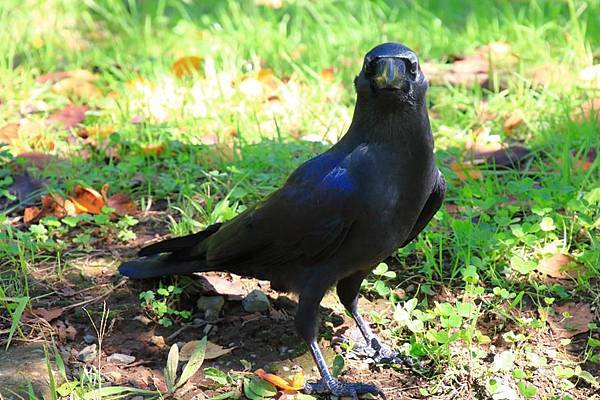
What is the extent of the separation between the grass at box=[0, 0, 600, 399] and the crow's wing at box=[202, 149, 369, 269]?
0.46m

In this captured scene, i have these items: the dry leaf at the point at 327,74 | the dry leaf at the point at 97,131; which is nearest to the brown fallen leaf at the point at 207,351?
the dry leaf at the point at 97,131

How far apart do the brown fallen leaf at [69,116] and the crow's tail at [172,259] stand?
1587 mm

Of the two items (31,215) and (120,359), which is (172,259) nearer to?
(120,359)

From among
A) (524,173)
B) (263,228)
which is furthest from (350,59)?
(263,228)

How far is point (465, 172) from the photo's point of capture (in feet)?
12.6

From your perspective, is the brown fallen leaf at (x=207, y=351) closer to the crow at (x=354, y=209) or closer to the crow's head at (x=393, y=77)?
the crow at (x=354, y=209)

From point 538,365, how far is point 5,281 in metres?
2.00

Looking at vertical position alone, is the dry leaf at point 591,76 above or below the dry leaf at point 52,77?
above

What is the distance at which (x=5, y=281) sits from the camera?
3.27 meters

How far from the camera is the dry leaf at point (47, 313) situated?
3.10 metres

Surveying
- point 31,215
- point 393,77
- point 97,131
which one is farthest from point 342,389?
point 97,131

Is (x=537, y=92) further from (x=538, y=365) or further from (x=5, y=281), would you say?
(x=5, y=281)

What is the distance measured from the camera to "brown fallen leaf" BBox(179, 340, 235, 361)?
297 centimetres

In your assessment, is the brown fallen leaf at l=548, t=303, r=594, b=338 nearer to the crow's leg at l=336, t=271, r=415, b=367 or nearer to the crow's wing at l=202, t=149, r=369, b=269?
the crow's leg at l=336, t=271, r=415, b=367
